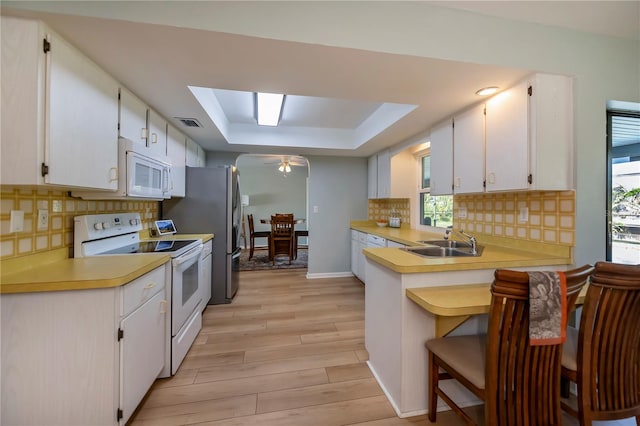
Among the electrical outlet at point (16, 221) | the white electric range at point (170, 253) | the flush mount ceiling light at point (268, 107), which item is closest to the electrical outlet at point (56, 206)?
the white electric range at point (170, 253)

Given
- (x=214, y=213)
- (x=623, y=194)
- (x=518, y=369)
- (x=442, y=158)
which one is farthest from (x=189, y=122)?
(x=623, y=194)

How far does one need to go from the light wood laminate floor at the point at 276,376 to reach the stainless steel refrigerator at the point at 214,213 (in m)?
0.29

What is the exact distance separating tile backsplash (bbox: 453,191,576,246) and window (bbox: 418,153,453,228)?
1.11 ft

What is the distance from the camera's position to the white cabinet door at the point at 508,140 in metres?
1.67

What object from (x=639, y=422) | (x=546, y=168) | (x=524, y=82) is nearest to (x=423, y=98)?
(x=524, y=82)

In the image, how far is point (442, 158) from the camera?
2.47 m

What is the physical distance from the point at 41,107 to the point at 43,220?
70 cm

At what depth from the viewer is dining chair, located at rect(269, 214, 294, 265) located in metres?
5.00

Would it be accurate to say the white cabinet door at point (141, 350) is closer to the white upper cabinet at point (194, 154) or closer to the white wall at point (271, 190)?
the white upper cabinet at point (194, 154)

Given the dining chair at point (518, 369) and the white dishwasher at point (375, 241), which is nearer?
the dining chair at point (518, 369)

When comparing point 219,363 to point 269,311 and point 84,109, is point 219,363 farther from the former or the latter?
point 84,109

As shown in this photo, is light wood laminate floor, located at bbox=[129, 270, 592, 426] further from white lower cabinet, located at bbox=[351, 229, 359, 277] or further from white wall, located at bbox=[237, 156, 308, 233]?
white wall, located at bbox=[237, 156, 308, 233]

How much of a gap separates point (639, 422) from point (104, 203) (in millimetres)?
3588

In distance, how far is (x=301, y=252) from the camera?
6.47 metres
